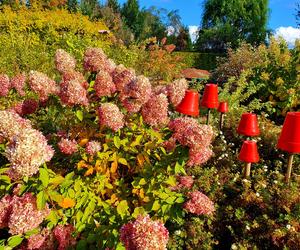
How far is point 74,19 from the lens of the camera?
12.4 m

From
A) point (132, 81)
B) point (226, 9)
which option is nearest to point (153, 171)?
point (132, 81)

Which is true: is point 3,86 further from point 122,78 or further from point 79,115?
point 122,78

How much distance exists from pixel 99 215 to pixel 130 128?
0.62m

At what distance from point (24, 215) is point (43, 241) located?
0.36 m

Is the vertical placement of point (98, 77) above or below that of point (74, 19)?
below

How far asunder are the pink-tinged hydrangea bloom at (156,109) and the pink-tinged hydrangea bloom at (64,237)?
80 cm

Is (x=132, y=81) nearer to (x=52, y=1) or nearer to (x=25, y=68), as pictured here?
(x=25, y=68)

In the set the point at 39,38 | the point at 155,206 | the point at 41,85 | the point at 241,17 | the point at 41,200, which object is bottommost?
the point at 155,206

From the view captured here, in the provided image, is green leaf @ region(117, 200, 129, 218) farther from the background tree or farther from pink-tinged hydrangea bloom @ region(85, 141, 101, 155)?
the background tree

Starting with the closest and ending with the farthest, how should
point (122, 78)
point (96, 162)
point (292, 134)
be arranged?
1. point (96, 162)
2. point (122, 78)
3. point (292, 134)

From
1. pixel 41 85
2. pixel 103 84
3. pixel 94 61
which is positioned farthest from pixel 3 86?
pixel 103 84

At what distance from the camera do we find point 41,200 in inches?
67.5

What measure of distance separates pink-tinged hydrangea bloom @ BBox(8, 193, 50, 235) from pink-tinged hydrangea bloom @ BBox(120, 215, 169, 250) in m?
0.47

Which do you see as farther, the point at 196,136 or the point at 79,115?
the point at 79,115
